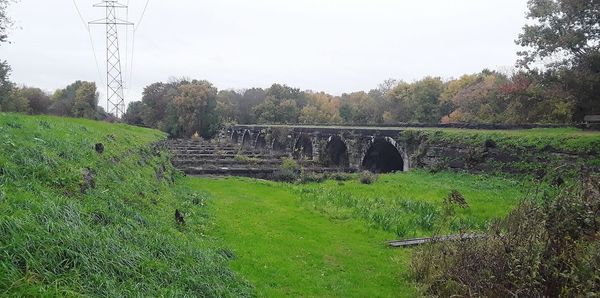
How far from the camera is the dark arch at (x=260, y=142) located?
53.8 meters

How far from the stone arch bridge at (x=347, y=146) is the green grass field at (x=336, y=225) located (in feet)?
20.6

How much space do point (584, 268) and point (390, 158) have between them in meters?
28.0

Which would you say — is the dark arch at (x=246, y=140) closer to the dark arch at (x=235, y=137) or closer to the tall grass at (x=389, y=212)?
the dark arch at (x=235, y=137)

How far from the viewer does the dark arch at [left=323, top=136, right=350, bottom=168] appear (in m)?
36.6

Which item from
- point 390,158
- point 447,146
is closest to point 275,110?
point 390,158

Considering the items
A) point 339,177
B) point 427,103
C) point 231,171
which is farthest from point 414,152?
point 427,103

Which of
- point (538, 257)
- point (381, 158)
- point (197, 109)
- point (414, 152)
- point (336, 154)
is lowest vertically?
point (336, 154)

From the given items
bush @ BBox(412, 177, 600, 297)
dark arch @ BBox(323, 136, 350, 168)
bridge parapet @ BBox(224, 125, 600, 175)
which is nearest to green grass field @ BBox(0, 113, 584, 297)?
bridge parapet @ BBox(224, 125, 600, 175)

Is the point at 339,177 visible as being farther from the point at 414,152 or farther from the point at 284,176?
the point at 414,152

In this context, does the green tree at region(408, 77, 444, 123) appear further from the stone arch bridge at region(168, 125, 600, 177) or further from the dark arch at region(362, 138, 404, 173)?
the dark arch at region(362, 138, 404, 173)

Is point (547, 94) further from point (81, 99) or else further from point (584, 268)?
point (81, 99)

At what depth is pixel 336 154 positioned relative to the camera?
126ft

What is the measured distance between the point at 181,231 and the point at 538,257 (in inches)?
267

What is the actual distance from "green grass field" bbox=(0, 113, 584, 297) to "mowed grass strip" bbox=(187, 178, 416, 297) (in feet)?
0.10
